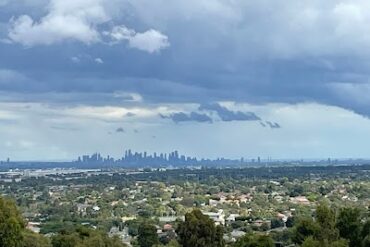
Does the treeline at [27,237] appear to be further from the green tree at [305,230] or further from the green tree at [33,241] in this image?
the green tree at [305,230]

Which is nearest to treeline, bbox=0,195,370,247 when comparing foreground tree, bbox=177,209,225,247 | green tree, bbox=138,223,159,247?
foreground tree, bbox=177,209,225,247

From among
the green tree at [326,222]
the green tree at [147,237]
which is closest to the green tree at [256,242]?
the green tree at [326,222]

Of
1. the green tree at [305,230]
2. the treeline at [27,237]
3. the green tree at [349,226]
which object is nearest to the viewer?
the treeline at [27,237]

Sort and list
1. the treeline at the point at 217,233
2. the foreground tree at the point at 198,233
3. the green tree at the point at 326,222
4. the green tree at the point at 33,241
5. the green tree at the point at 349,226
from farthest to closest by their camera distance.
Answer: the green tree at the point at 33,241 < the foreground tree at the point at 198,233 < the green tree at the point at 349,226 < the treeline at the point at 217,233 < the green tree at the point at 326,222

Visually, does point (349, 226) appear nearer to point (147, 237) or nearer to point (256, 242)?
point (256, 242)

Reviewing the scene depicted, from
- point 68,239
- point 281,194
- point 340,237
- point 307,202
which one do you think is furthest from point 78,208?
point 340,237

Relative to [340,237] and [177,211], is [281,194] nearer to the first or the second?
[177,211]

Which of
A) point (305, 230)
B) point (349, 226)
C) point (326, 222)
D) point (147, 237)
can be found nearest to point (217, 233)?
point (305, 230)

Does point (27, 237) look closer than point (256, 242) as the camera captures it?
No
